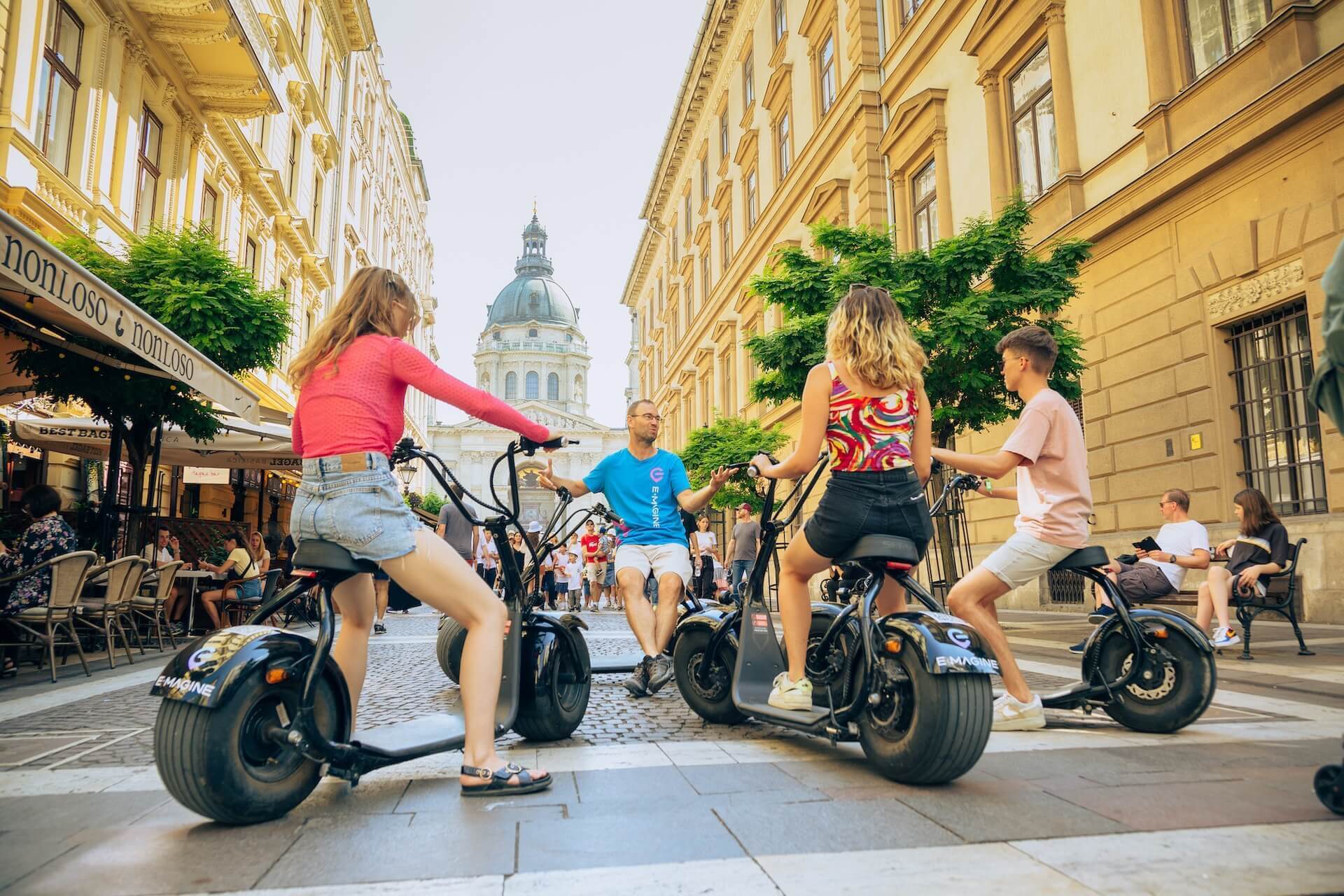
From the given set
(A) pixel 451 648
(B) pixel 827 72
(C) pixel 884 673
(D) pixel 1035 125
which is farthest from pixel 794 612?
(B) pixel 827 72

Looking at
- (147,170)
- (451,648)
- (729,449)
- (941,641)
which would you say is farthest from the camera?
(729,449)

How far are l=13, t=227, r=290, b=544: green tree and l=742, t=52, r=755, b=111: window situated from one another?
21874 millimetres

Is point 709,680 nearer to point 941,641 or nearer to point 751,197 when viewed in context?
point 941,641

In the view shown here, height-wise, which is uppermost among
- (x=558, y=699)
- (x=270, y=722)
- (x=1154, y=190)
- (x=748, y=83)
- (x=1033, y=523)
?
(x=748, y=83)

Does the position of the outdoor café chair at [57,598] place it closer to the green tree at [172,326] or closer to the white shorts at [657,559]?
the green tree at [172,326]

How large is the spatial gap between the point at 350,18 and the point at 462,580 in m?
32.7

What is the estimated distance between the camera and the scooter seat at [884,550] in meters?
3.38

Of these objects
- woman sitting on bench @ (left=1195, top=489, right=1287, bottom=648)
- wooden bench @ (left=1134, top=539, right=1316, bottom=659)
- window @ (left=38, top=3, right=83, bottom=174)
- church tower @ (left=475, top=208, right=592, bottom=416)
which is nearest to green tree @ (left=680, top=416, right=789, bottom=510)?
window @ (left=38, top=3, right=83, bottom=174)

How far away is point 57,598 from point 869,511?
6.29 meters

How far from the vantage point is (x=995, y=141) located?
15047mm

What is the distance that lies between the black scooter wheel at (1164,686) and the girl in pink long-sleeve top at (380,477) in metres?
2.70

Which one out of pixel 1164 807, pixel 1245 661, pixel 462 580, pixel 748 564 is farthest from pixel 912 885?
pixel 748 564

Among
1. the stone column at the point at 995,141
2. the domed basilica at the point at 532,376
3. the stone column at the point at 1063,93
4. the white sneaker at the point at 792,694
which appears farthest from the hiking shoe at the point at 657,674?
the domed basilica at the point at 532,376

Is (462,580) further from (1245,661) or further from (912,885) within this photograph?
(1245,661)
